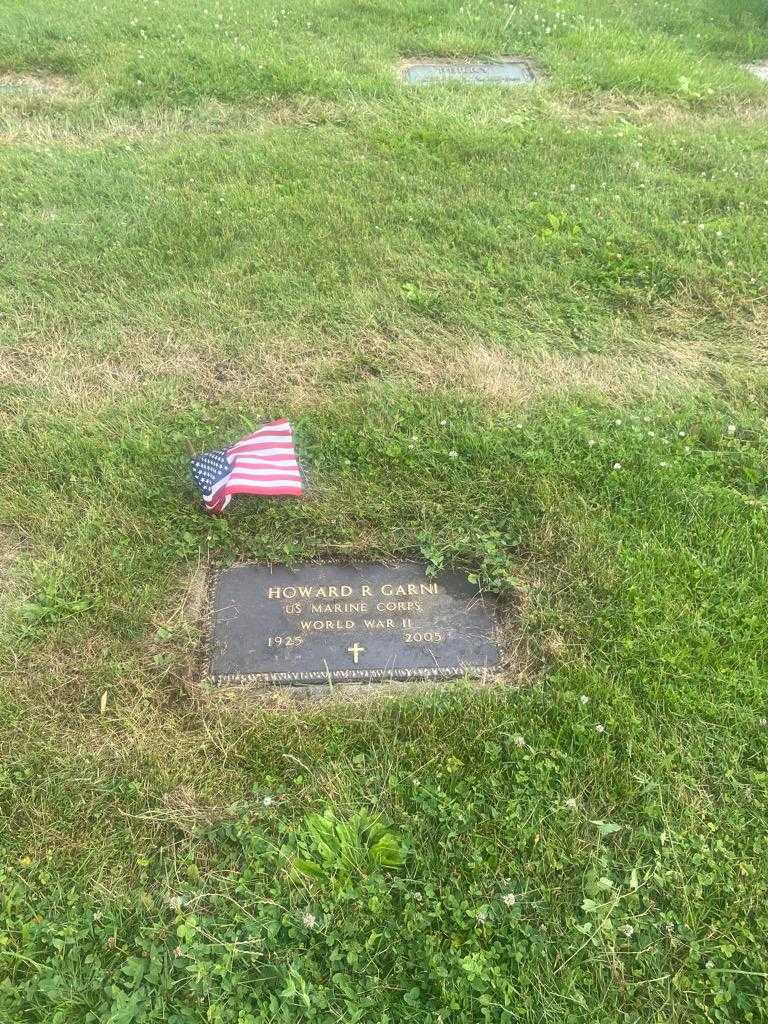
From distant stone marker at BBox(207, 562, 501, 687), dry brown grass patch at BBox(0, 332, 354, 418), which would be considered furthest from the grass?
distant stone marker at BBox(207, 562, 501, 687)

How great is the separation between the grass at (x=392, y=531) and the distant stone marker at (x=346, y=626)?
13 centimetres

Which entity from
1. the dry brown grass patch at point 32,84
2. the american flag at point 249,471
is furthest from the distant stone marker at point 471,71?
the american flag at point 249,471

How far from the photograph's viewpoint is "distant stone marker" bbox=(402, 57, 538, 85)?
702 centimetres

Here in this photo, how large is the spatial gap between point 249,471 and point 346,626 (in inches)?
35.4

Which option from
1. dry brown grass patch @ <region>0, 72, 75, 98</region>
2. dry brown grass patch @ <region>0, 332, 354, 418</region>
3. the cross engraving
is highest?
dry brown grass patch @ <region>0, 72, 75, 98</region>

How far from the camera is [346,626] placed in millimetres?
3137

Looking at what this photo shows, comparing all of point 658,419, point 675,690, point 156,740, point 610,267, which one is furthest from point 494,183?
point 156,740

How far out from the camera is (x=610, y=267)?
4.90 meters

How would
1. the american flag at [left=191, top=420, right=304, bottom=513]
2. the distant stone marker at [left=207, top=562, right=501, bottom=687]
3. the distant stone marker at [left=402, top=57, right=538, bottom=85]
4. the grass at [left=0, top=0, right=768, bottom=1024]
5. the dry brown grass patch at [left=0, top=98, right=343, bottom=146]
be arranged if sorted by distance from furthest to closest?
the distant stone marker at [left=402, top=57, right=538, bottom=85] → the dry brown grass patch at [left=0, top=98, right=343, bottom=146] → the american flag at [left=191, top=420, right=304, bottom=513] → the distant stone marker at [left=207, top=562, right=501, bottom=687] → the grass at [left=0, top=0, right=768, bottom=1024]

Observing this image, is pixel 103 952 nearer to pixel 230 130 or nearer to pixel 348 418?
pixel 348 418

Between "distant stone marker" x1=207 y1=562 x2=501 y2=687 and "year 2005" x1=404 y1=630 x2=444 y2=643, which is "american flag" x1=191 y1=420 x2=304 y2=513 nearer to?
"distant stone marker" x1=207 y1=562 x2=501 y2=687

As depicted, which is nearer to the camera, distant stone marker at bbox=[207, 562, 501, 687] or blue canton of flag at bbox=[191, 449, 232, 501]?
distant stone marker at bbox=[207, 562, 501, 687]

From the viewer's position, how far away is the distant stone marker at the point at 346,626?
3.01 metres

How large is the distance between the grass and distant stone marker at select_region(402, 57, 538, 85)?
0.41 meters
